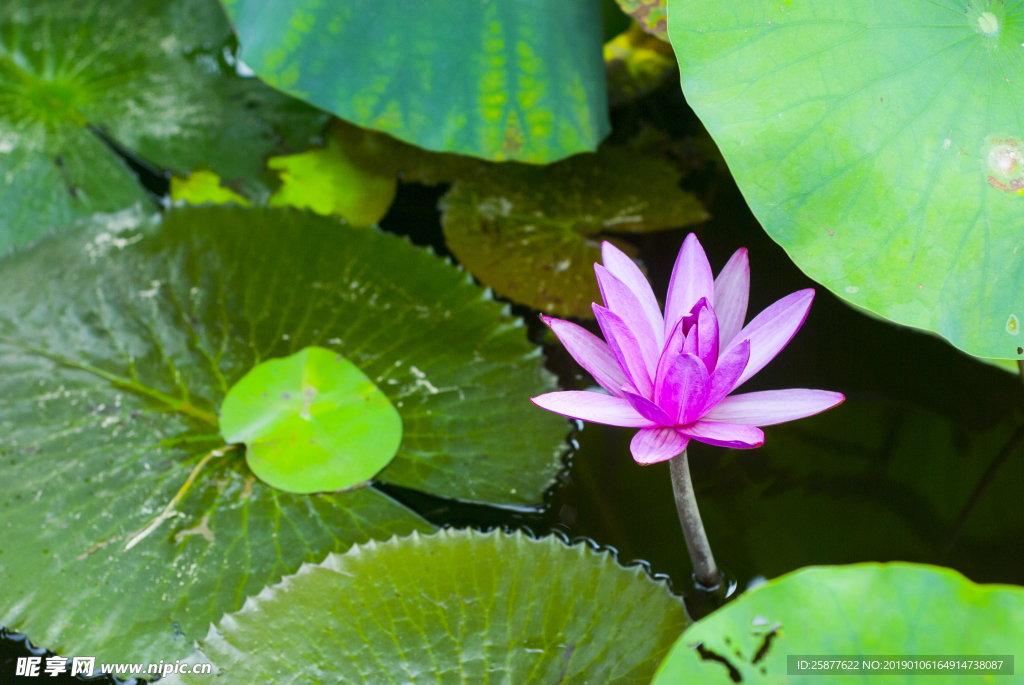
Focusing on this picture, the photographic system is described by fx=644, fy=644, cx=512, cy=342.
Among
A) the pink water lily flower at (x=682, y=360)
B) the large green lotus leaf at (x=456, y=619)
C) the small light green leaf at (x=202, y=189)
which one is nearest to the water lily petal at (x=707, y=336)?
the pink water lily flower at (x=682, y=360)

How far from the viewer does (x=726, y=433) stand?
2.49 ft

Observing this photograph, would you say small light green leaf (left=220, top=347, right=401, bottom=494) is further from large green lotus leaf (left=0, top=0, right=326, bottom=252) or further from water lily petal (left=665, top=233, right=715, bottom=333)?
large green lotus leaf (left=0, top=0, right=326, bottom=252)

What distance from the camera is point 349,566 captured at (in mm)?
1046

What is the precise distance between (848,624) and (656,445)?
1.00 ft

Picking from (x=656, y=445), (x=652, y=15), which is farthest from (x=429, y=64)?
(x=656, y=445)

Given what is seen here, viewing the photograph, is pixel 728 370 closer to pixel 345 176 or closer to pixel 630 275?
pixel 630 275

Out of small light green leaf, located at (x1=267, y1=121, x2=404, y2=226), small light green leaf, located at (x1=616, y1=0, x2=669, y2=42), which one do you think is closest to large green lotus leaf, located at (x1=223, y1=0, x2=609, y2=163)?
small light green leaf, located at (x1=616, y1=0, x2=669, y2=42)

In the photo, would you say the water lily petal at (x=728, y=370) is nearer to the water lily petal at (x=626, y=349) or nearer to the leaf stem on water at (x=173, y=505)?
the water lily petal at (x=626, y=349)

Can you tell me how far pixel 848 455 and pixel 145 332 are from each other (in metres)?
1.56

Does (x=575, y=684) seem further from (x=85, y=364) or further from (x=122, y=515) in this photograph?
(x=85, y=364)

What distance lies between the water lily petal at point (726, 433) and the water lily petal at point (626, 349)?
7cm

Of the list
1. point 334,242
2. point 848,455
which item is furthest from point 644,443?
point 334,242

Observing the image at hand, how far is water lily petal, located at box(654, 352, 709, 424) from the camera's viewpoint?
0.73 metres

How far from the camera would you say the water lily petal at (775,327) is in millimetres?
848
